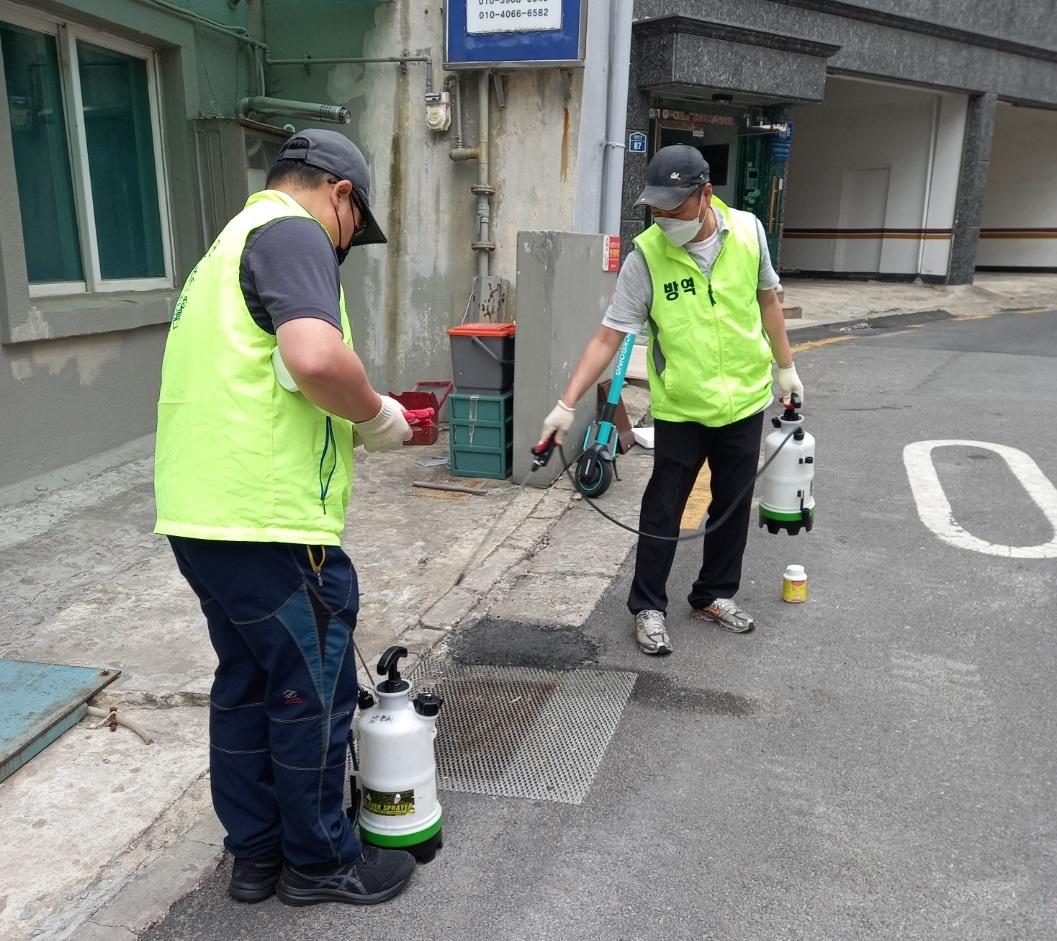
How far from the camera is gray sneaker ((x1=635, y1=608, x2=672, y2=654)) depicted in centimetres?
383

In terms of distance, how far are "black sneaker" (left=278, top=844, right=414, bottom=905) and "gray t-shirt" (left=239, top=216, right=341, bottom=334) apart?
4.68ft

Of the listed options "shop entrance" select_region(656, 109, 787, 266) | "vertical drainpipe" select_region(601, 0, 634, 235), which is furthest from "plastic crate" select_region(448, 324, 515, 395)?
"shop entrance" select_region(656, 109, 787, 266)

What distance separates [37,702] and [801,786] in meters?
2.67

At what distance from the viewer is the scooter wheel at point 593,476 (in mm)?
5887

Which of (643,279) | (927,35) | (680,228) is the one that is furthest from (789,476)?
(927,35)

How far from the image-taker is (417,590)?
4520 millimetres

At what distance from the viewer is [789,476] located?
13.2 ft

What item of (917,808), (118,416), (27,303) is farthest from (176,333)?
(118,416)

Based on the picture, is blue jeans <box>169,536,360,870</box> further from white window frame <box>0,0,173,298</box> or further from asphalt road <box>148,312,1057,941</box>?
white window frame <box>0,0,173,298</box>

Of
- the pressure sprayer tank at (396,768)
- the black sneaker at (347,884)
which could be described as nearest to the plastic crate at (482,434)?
the pressure sprayer tank at (396,768)

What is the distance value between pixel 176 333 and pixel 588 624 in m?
2.49

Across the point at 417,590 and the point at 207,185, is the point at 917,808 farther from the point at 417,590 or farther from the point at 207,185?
the point at 207,185

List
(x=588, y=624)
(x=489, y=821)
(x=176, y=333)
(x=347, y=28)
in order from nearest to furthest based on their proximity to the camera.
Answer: (x=176, y=333) < (x=489, y=821) < (x=588, y=624) < (x=347, y=28)

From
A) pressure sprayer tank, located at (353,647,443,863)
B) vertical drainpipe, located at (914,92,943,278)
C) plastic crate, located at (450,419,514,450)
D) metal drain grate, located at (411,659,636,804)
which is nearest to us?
pressure sprayer tank, located at (353,647,443,863)
